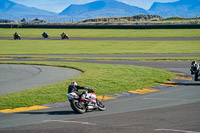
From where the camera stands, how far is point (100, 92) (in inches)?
803

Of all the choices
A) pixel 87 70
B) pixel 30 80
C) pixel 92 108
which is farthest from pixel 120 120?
pixel 87 70

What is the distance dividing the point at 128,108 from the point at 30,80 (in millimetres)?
11302

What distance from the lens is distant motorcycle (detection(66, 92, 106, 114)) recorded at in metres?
14.7

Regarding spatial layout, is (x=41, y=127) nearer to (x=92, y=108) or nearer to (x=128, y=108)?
(x=92, y=108)

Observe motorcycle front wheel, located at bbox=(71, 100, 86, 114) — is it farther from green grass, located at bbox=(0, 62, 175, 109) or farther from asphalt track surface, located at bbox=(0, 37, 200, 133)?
green grass, located at bbox=(0, 62, 175, 109)

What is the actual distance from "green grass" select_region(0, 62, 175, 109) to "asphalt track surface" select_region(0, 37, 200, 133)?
5.29 ft

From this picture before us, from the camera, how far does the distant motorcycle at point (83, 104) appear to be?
14734 mm

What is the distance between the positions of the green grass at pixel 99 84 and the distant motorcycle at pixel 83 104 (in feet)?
10.7

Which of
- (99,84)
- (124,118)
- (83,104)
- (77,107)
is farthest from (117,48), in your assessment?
(124,118)

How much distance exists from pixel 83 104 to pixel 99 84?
785 centimetres

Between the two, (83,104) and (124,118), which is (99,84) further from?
(124,118)

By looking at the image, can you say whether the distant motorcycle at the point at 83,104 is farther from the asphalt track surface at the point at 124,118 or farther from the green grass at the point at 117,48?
the green grass at the point at 117,48

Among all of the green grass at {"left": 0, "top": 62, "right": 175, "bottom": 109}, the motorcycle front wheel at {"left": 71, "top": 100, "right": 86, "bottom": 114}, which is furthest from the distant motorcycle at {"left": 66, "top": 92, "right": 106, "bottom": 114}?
the green grass at {"left": 0, "top": 62, "right": 175, "bottom": 109}

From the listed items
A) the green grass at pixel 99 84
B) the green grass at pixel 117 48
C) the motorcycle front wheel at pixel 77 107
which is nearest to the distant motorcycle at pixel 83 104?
the motorcycle front wheel at pixel 77 107
